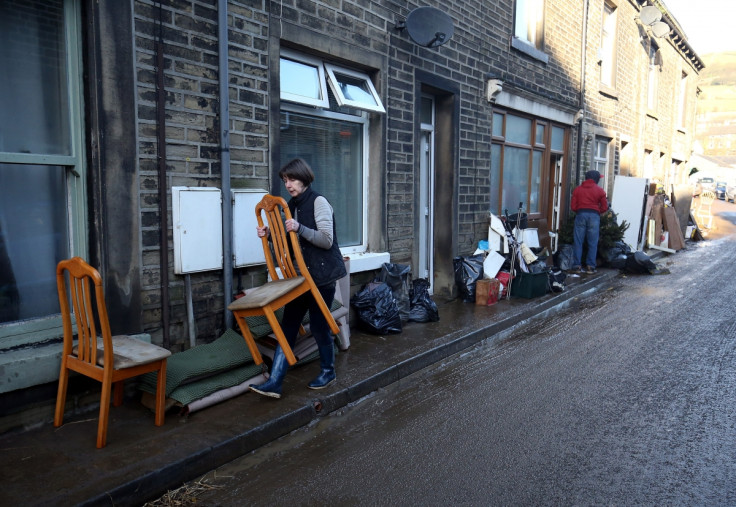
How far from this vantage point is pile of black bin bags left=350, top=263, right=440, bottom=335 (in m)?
6.42

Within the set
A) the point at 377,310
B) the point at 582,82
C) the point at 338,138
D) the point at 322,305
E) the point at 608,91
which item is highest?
the point at 608,91

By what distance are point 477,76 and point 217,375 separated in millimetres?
6386

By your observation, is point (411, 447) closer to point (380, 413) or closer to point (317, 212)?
point (380, 413)

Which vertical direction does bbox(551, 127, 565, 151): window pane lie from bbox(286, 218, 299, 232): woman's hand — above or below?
above

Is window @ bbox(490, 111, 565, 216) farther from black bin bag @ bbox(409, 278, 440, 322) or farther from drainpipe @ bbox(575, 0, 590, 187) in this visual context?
black bin bag @ bbox(409, 278, 440, 322)

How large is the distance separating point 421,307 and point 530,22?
667 cm

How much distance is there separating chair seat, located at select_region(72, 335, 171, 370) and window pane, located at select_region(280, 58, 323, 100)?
9.66 ft

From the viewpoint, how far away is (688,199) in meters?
18.0

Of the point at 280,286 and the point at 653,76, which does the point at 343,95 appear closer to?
the point at 280,286

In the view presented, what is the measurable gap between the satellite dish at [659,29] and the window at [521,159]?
6.86 metres

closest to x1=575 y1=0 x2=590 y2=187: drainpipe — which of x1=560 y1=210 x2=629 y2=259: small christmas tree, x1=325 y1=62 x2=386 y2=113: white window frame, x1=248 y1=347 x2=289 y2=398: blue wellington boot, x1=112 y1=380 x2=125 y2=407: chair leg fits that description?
x1=560 y1=210 x2=629 y2=259: small christmas tree

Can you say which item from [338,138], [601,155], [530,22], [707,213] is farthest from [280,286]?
[707,213]

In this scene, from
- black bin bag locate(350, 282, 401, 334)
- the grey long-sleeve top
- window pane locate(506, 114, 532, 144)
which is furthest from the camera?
window pane locate(506, 114, 532, 144)

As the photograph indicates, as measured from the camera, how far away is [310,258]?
14.9 feet
